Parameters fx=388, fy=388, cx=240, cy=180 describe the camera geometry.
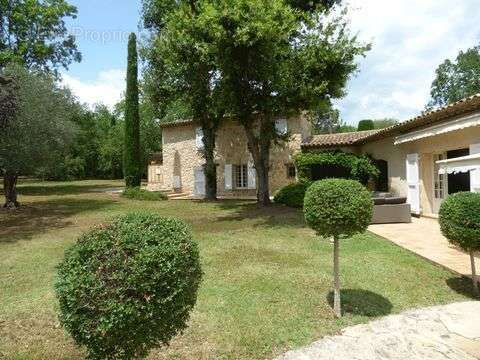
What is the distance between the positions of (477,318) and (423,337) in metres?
1.16

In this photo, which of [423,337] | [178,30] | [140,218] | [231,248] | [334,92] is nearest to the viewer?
[140,218]

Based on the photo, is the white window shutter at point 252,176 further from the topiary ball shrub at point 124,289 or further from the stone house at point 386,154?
the topiary ball shrub at point 124,289

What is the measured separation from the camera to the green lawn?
5.02 meters

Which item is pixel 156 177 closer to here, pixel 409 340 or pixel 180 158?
pixel 180 158

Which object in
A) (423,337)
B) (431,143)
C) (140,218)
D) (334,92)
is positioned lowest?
(423,337)

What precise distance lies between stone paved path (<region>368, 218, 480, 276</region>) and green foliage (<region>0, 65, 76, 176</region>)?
14.3 metres

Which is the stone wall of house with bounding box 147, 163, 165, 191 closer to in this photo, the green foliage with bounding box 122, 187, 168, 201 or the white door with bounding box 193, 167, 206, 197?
the white door with bounding box 193, 167, 206, 197

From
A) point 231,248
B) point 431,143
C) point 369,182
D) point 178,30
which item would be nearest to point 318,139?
point 369,182

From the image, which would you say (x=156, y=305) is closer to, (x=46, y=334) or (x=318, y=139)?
(x=46, y=334)

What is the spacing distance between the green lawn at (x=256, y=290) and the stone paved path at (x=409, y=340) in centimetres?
24

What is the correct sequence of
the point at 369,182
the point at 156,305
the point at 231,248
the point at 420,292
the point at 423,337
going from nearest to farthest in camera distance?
1. the point at 156,305
2. the point at 423,337
3. the point at 420,292
4. the point at 231,248
5. the point at 369,182

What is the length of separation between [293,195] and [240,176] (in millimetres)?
7739

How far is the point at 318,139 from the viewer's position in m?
24.3

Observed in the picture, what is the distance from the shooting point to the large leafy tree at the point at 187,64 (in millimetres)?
14578
